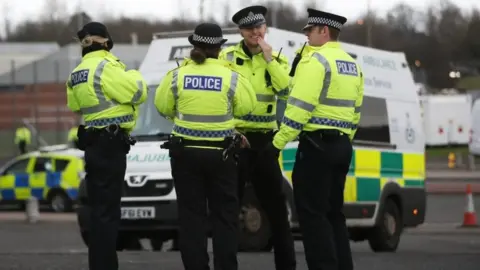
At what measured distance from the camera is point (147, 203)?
1173 cm

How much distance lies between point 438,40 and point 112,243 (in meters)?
65.7

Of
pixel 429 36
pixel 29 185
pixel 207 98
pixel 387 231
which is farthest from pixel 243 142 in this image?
pixel 429 36

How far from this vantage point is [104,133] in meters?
7.73

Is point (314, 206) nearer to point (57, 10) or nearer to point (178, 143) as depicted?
point (178, 143)

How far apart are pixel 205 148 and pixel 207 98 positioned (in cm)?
29

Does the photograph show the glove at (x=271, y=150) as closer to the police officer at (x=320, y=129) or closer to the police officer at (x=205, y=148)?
the police officer at (x=320, y=129)

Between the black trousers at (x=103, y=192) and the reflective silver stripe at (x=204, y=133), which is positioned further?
the black trousers at (x=103, y=192)

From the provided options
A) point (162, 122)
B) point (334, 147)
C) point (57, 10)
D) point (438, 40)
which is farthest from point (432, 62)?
point (334, 147)

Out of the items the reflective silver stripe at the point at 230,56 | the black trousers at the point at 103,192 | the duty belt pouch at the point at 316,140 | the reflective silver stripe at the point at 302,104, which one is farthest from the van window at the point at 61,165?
the reflective silver stripe at the point at 302,104

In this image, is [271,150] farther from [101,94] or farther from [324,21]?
[101,94]

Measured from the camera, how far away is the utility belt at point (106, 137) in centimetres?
771

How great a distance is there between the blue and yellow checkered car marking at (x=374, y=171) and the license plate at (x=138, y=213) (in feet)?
4.21

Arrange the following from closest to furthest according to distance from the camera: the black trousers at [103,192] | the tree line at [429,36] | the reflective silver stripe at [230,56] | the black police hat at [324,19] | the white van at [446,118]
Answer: the black police hat at [324,19], the black trousers at [103,192], the reflective silver stripe at [230,56], the white van at [446,118], the tree line at [429,36]

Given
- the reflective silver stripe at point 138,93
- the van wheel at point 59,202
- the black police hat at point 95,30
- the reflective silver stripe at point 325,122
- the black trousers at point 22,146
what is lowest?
the black trousers at point 22,146
